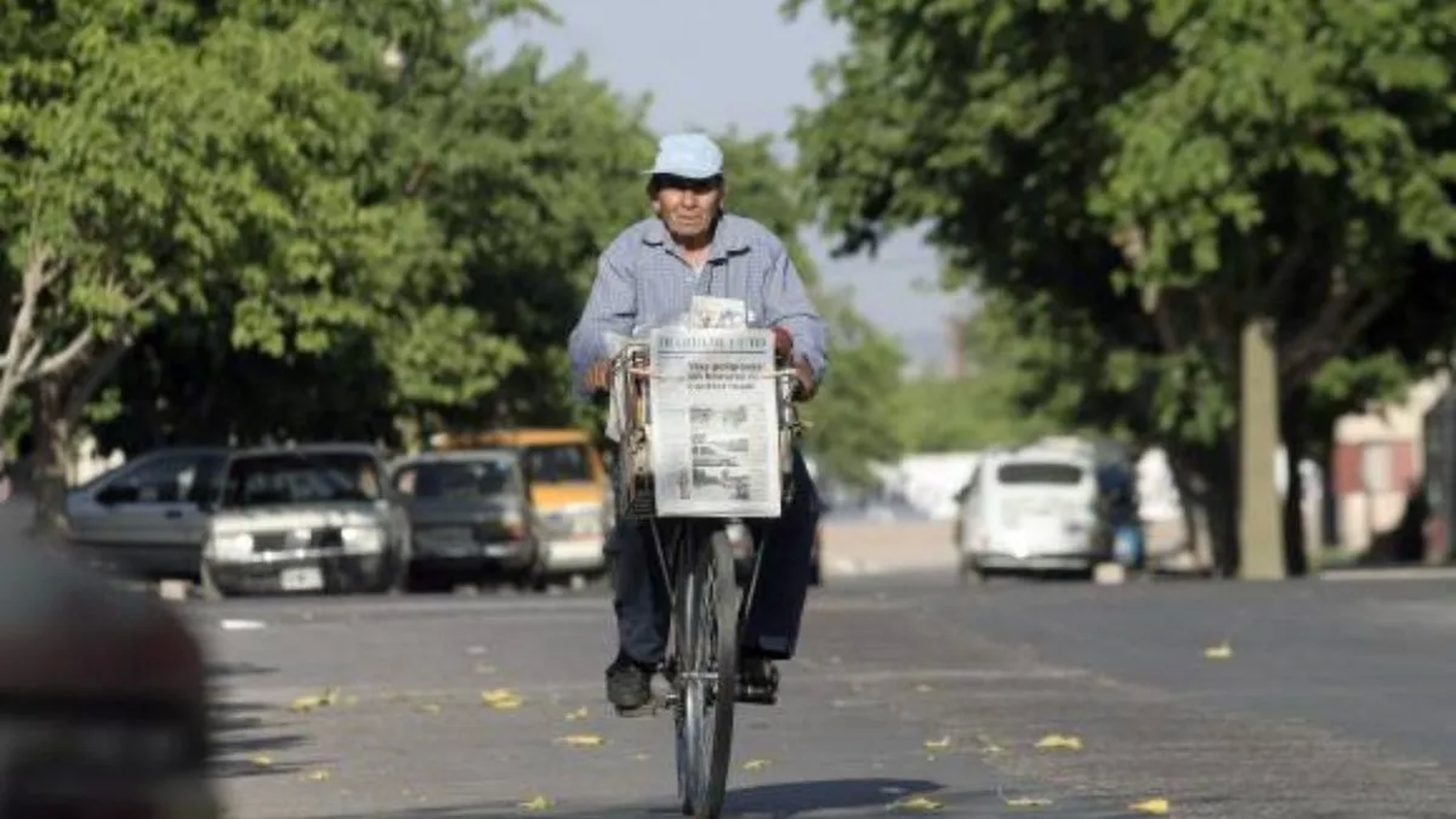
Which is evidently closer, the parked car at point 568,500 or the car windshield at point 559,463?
the parked car at point 568,500

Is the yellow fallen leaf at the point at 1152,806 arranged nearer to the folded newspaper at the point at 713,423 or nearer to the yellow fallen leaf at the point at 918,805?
the yellow fallen leaf at the point at 918,805

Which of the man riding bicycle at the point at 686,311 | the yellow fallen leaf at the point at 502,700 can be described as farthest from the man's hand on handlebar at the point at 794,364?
the yellow fallen leaf at the point at 502,700

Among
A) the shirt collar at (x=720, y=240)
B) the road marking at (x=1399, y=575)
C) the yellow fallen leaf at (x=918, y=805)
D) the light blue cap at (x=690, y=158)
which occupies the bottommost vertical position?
the yellow fallen leaf at (x=918, y=805)

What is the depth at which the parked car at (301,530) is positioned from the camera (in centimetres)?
4219

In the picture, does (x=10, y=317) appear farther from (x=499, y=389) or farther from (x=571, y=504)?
(x=499, y=389)

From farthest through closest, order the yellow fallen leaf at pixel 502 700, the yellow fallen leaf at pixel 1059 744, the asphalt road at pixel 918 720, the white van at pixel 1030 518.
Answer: the white van at pixel 1030 518 → the yellow fallen leaf at pixel 502 700 → the yellow fallen leaf at pixel 1059 744 → the asphalt road at pixel 918 720

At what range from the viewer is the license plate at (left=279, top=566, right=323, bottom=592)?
42250 mm

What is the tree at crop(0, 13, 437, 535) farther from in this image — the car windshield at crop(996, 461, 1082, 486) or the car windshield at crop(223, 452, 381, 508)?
the car windshield at crop(996, 461, 1082, 486)

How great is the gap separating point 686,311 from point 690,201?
328mm

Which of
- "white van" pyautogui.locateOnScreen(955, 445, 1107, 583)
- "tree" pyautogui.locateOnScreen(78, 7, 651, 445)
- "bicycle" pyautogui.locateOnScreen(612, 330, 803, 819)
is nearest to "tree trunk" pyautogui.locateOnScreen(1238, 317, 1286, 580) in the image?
"white van" pyautogui.locateOnScreen(955, 445, 1107, 583)

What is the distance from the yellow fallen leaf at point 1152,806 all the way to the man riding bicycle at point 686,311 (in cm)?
105

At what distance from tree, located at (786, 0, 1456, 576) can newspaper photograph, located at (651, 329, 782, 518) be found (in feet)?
102

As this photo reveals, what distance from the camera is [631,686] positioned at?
38.6 ft

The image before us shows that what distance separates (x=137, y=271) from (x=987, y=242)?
1479 centimetres
